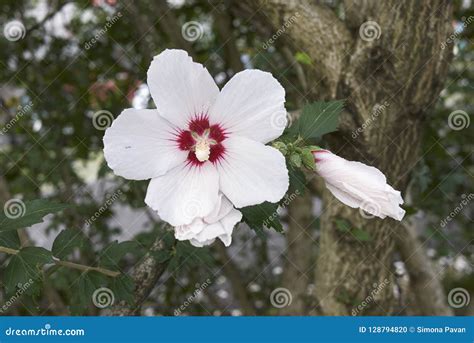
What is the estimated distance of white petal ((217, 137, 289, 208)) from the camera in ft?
3.42

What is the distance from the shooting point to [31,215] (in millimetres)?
1400

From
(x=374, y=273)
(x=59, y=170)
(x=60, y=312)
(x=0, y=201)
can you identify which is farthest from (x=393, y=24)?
(x=59, y=170)

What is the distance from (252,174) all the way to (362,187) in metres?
0.18

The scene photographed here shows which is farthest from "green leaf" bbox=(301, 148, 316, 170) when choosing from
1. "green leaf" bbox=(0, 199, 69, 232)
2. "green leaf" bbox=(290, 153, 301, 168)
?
"green leaf" bbox=(0, 199, 69, 232)

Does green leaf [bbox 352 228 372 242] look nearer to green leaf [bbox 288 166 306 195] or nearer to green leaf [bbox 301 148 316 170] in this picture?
green leaf [bbox 288 166 306 195]

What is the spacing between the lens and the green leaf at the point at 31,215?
4.55 feet

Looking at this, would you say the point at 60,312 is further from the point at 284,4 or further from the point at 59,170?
the point at 284,4

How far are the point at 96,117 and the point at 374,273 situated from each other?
4.37 ft

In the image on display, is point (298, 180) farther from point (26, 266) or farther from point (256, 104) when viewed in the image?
point (26, 266)

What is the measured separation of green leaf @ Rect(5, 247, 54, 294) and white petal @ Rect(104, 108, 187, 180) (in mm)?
436

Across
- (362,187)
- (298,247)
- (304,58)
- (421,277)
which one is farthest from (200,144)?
(298,247)

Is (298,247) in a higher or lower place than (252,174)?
lower

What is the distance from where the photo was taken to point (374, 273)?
2010 millimetres

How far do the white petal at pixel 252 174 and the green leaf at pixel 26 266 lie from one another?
53cm
